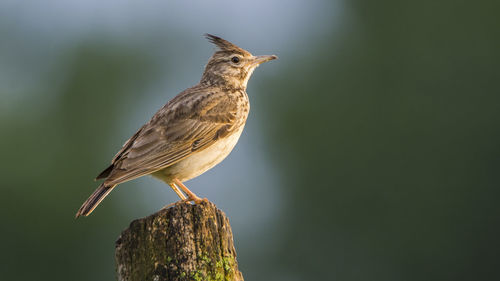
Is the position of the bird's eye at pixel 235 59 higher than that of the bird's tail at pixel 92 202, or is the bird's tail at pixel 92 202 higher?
the bird's eye at pixel 235 59

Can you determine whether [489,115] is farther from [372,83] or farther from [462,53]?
[372,83]

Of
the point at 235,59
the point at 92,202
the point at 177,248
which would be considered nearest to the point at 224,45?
the point at 235,59

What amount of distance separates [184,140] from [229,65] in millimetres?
2052

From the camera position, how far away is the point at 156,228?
5570mm

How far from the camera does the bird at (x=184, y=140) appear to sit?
25.8 ft

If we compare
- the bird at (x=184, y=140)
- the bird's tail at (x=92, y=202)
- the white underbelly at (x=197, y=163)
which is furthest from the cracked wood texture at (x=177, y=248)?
the white underbelly at (x=197, y=163)

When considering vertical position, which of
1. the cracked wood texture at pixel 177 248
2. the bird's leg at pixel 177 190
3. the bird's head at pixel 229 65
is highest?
the bird's head at pixel 229 65

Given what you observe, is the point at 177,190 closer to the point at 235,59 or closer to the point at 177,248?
the point at 235,59

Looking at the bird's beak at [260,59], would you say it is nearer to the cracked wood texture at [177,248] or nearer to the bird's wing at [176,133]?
the bird's wing at [176,133]

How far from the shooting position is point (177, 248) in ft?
18.0

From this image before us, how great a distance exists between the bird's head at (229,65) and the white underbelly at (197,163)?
157cm

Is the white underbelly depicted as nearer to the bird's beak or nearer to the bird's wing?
the bird's wing

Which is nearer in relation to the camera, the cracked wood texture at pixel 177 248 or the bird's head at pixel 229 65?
the cracked wood texture at pixel 177 248

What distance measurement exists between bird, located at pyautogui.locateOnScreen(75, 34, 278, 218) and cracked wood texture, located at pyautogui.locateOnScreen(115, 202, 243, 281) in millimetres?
1629
